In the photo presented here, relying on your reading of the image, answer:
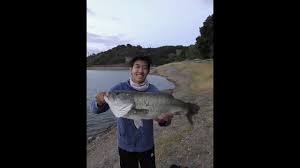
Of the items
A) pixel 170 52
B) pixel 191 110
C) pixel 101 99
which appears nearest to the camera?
pixel 101 99

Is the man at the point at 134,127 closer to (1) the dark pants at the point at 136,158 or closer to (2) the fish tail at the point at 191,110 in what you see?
(1) the dark pants at the point at 136,158

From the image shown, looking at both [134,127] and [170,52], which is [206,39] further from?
[134,127]

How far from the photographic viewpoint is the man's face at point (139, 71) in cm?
268

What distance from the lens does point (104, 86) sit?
2740 millimetres

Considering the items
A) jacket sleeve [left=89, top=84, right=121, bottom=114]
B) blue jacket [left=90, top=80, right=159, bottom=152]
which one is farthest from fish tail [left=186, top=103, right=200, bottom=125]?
jacket sleeve [left=89, top=84, right=121, bottom=114]

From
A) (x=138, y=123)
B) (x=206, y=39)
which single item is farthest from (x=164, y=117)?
(x=206, y=39)

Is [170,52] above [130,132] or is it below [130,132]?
above

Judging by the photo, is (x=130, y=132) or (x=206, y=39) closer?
(x=130, y=132)

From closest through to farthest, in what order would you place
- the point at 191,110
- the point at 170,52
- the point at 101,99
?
the point at 101,99 < the point at 191,110 < the point at 170,52

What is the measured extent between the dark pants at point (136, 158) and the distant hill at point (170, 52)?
29.6 inches

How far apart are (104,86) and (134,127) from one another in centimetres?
41
